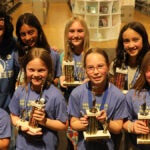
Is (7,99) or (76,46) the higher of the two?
(76,46)

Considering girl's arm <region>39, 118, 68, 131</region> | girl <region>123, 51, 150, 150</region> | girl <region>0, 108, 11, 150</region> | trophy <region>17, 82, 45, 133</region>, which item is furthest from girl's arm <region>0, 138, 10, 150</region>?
girl <region>123, 51, 150, 150</region>

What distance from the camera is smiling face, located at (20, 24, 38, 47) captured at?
2.19m

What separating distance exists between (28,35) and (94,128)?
0.93m

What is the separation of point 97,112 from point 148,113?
10.0 inches

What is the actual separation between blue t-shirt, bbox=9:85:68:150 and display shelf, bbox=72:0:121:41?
10.3ft

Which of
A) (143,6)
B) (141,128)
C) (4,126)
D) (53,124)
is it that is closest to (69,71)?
(53,124)

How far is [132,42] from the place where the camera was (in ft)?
7.07

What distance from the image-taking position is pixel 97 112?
1532mm

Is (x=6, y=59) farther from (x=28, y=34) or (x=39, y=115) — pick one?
(x=39, y=115)

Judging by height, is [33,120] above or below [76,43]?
below

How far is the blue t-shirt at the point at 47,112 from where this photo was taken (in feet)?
5.69

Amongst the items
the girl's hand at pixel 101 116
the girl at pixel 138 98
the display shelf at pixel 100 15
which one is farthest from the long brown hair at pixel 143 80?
the display shelf at pixel 100 15

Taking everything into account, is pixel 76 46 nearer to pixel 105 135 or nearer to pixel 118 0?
pixel 105 135

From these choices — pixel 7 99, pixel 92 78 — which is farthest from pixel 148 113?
pixel 7 99
